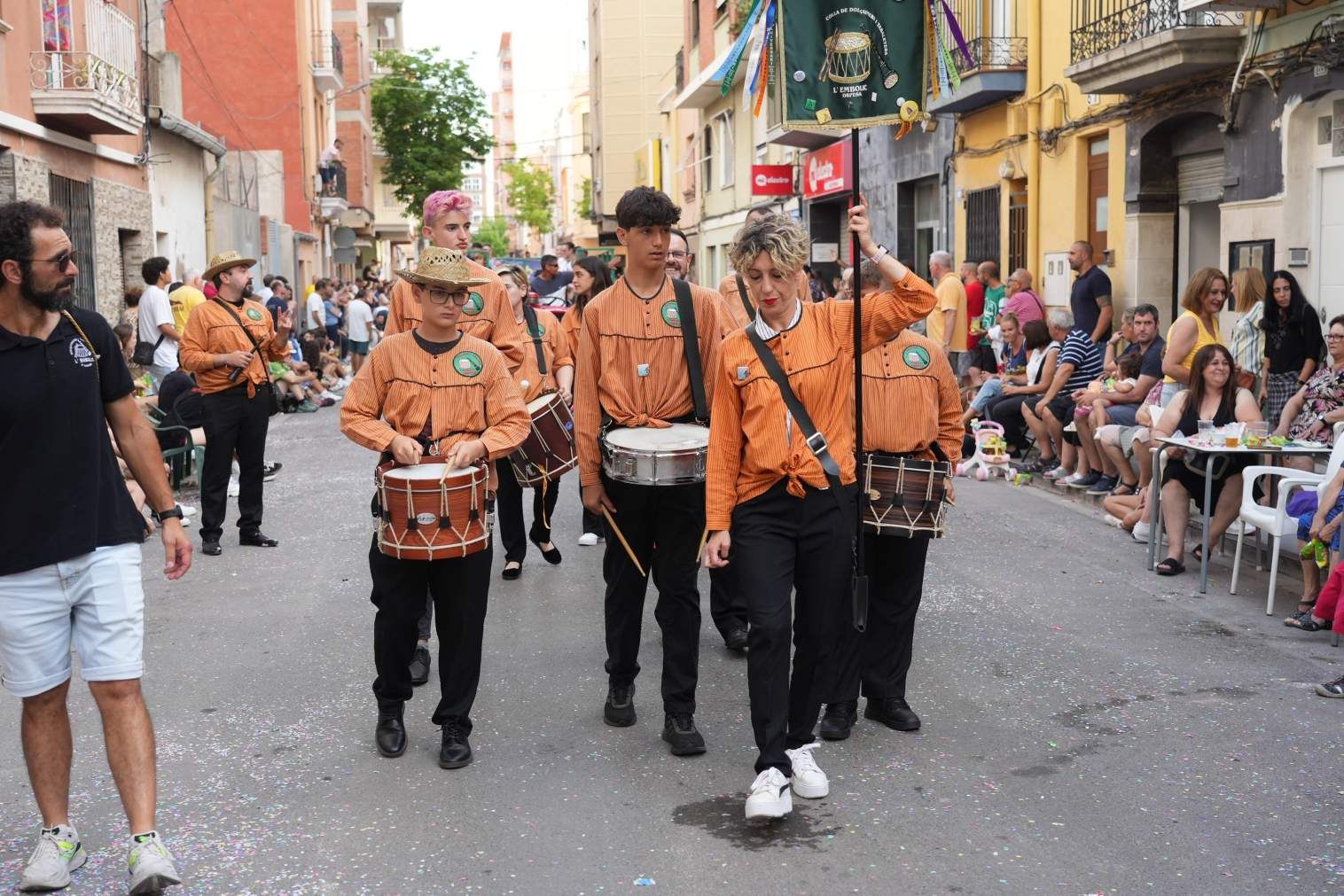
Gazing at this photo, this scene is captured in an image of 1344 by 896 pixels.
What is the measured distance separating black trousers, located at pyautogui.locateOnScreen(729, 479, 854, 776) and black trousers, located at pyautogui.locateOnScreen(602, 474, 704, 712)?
0.73 m

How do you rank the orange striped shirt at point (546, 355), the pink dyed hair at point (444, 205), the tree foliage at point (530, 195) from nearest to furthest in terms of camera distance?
1. the pink dyed hair at point (444, 205)
2. the orange striped shirt at point (546, 355)
3. the tree foliage at point (530, 195)

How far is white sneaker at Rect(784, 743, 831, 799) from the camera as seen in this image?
5.07 m

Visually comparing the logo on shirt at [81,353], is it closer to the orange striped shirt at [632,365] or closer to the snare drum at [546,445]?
the orange striped shirt at [632,365]

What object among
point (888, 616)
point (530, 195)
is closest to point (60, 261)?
point (888, 616)

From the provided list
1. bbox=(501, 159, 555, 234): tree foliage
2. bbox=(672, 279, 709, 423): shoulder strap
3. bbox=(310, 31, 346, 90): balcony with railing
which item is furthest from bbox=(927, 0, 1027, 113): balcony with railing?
bbox=(501, 159, 555, 234): tree foliage

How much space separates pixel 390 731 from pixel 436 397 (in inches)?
51.8

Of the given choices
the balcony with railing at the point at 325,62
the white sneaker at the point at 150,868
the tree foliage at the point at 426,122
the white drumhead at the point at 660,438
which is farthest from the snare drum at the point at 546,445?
the tree foliage at the point at 426,122

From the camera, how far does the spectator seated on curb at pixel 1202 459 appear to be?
8.95 meters

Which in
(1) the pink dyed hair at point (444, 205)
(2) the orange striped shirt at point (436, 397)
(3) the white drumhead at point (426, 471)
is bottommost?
(3) the white drumhead at point (426, 471)

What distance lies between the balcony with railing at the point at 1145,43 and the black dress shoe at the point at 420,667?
9.57 m

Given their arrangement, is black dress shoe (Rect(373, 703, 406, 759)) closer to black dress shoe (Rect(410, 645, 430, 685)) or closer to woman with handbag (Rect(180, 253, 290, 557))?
black dress shoe (Rect(410, 645, 430, 685))

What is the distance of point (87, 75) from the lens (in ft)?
59.4

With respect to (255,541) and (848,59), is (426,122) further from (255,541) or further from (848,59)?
(848,59)

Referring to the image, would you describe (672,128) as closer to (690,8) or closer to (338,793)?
(690,8)
